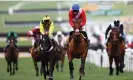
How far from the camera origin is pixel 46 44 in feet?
49.7

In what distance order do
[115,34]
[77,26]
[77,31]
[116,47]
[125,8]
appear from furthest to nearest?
1. [125,8]
2. [116,47]
3. [115,34]
4. [77,26]
5. [77,31]

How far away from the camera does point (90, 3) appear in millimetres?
75062

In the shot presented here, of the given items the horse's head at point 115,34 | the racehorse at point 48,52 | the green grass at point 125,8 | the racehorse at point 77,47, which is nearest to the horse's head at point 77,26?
the racehorse at point 77,47

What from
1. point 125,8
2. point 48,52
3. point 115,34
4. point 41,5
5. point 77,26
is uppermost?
point 41,5

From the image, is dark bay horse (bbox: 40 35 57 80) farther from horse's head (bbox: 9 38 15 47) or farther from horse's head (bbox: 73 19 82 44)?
horse's head (bbox: 9 38 15 47)

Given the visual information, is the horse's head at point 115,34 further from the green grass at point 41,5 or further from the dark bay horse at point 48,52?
the green grass at point 41,5

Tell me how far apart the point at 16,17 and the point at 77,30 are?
194 feet

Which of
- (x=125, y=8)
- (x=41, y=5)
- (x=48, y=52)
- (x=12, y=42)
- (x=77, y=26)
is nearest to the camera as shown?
(x=77, y=26)

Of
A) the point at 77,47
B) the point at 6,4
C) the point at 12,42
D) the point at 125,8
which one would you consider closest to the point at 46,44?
the point at 77,47

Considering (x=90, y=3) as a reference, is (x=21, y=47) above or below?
below

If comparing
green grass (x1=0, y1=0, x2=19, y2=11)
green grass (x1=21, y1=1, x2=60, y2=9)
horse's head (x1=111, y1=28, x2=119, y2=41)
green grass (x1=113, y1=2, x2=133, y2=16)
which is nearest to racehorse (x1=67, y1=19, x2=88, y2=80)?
horse's head (x1=111, y1=28, x2=119, y2=41)

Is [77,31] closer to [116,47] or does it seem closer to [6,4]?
[116,47]

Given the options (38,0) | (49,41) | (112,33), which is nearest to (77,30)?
(49,41)

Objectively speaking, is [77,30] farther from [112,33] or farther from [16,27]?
[16,27]
